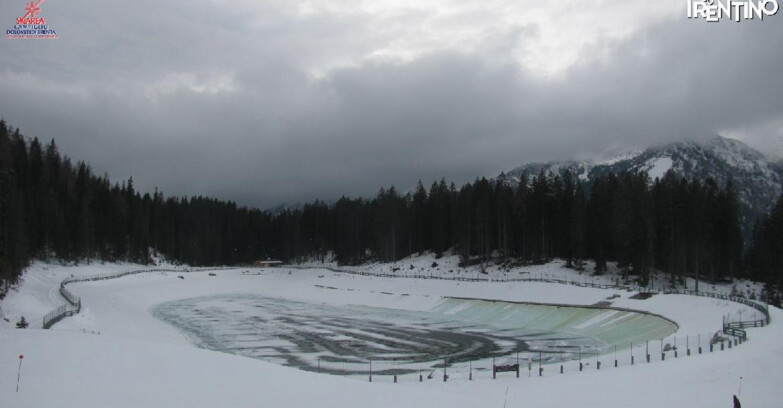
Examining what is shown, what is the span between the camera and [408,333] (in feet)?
196

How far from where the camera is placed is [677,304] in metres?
59.0

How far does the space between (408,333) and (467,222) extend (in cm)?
6454

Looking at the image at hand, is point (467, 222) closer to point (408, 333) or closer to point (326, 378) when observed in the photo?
point (408, 333)

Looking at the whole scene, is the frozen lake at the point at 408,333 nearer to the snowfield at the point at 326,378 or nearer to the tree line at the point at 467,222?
the snowfield at the point at 326,378

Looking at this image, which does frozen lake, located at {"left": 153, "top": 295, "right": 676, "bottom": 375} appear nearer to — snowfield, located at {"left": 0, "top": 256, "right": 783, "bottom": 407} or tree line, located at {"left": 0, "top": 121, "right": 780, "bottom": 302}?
snowfield, located at {"left": 0, "top": 256, "right": 783, "bottom": 407}

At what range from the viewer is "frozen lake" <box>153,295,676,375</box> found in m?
44.7

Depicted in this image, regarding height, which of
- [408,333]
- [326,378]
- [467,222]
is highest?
[467,222]

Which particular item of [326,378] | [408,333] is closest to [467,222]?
[408,333]

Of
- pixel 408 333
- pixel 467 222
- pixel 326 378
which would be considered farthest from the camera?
pixel 467 222

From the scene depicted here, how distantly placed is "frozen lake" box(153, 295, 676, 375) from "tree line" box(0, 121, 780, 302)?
26165 mm

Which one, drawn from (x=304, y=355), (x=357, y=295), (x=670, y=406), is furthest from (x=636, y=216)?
(x=670, y=406)

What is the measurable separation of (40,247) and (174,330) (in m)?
59.5

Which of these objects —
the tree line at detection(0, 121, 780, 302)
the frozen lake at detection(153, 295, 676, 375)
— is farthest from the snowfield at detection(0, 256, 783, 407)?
the tree line at detection(0, 121, 780, 302)

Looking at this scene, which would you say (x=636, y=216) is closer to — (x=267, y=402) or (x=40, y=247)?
(x=267, y=402)
